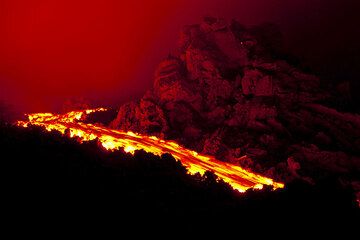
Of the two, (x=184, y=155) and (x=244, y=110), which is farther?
(x=244, y=110)

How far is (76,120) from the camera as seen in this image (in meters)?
26.4

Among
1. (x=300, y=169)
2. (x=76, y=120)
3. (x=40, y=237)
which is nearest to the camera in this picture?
(x=40, y=237)

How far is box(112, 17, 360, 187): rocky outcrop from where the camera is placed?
805 inches

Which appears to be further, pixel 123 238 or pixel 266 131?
pixel 266 131

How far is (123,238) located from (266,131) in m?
13.8

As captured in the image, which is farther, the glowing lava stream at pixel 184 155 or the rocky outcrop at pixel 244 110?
the rocky outcrop at pixel 244 110

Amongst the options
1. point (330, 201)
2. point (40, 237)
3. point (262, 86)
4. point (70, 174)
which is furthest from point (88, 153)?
point (262, 86)

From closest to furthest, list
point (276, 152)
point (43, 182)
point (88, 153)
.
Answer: point (43, 182), point (88, 153), point (276, 152)

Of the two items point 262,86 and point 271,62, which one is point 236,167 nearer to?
point 262,86

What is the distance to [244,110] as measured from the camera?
23500 mm

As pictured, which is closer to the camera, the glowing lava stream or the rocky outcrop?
the glowing lava stream

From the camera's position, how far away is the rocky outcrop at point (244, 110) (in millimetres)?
20438

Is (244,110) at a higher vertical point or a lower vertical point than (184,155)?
higher

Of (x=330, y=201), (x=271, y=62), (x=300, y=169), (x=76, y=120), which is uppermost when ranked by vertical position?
(x=271, y=62)
